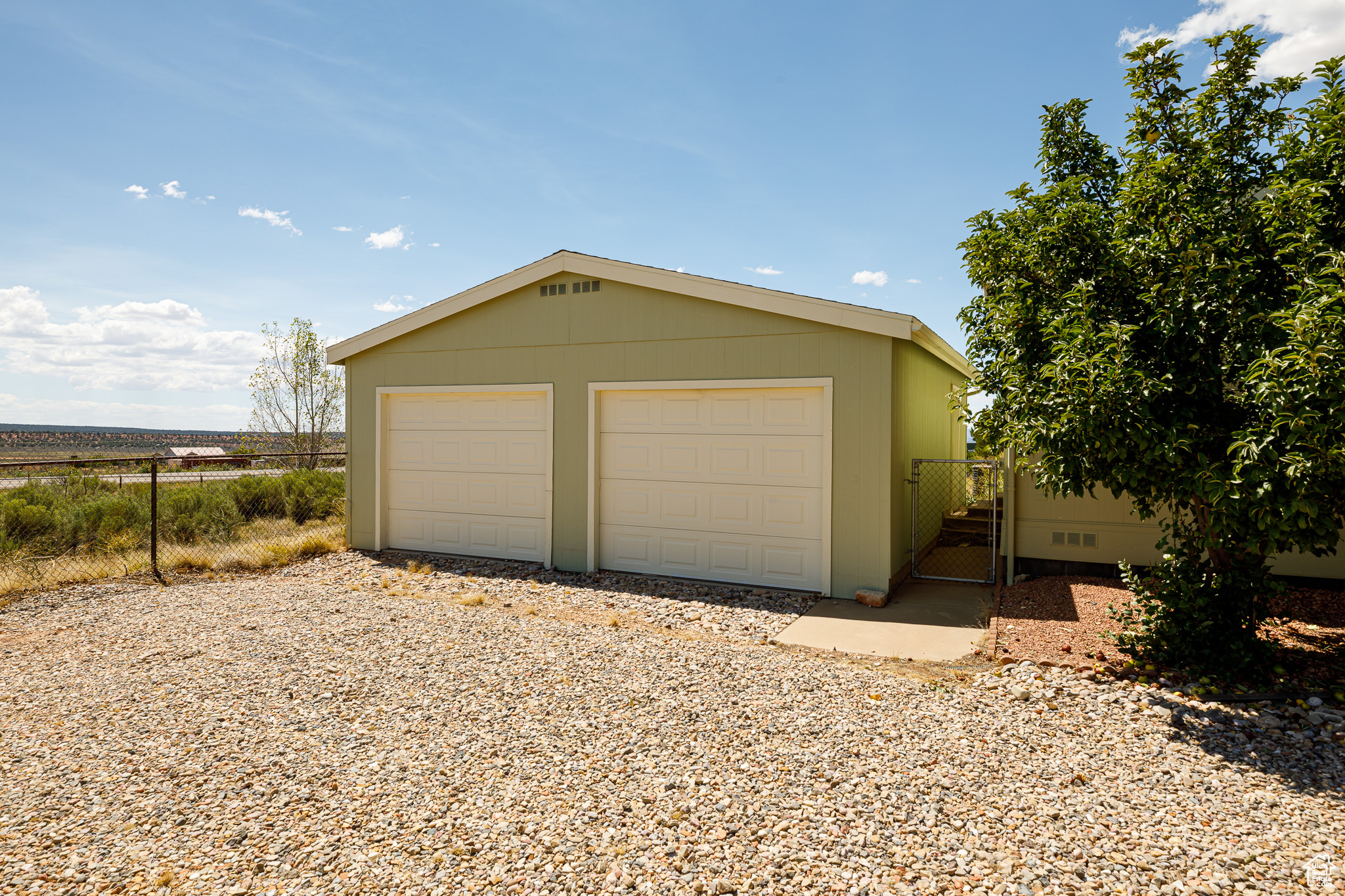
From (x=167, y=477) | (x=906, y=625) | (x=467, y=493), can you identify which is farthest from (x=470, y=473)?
(x=167, y=477)

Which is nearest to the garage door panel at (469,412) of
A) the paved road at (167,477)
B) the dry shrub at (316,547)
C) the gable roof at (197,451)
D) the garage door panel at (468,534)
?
the garage door panel at (468,534)

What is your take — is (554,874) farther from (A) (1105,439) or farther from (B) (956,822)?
(A) (1105,439)

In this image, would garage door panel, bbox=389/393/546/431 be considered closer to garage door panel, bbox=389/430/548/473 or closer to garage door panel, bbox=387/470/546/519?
garage door panel, bbox=389/430/548/473

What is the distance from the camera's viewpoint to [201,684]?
13.4 ft

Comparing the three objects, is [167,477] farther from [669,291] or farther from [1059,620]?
[1059,620]

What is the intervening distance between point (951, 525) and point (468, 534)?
7242 mm

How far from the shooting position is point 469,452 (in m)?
8.50

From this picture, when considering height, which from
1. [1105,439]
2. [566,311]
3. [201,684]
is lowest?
[201,684]

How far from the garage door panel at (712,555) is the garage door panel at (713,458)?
2.06 ft

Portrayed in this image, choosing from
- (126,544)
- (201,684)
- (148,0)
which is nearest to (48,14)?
(148,0)

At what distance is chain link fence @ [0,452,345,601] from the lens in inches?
291

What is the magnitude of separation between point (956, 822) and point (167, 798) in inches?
127

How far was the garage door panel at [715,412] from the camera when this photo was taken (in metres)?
6.74

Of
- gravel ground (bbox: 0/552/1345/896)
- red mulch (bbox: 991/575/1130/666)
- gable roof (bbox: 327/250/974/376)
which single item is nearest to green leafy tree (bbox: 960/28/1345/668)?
red mulch (bbox: 991/575/1130/666)
